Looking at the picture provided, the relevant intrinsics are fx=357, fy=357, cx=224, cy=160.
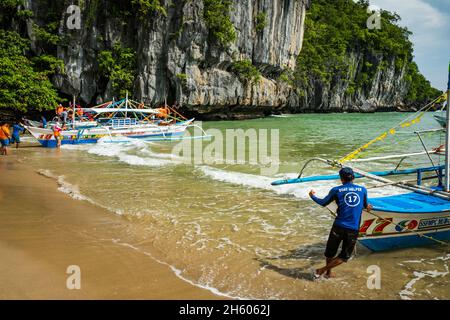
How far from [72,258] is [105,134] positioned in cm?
1740

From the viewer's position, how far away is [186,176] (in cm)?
1158

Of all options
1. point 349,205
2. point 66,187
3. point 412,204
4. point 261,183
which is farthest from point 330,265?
point 66,187

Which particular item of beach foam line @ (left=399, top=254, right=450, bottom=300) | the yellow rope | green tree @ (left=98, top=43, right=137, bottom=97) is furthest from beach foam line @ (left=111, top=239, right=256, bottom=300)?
green tree @ (left=98, top=43, right=137, bottom=97)

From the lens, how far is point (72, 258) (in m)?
5.07

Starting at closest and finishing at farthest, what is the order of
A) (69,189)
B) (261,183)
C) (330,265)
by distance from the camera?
(330,265)
(69,189)
(261,183)

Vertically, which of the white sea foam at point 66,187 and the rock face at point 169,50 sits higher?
the rock face at point 169,50

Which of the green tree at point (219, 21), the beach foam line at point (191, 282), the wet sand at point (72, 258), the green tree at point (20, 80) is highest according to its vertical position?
the green tree at point (219, 21)

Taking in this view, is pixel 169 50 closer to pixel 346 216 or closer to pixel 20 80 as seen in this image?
pixel 20 80

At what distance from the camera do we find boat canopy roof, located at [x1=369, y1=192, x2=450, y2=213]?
5590 millimetres

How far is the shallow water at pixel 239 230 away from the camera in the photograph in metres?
4.63

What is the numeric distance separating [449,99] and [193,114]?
120ft

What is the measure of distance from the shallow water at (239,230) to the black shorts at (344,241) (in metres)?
0.38

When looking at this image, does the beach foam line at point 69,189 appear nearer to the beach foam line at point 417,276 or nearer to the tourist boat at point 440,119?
the beach foam line at point 417,276

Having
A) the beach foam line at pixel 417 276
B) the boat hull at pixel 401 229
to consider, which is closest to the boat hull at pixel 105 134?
the boat hull at pixel 401 229
